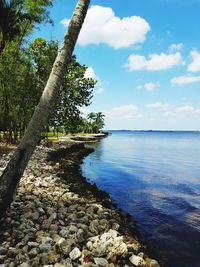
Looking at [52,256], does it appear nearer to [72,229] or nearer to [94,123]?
[72,229]

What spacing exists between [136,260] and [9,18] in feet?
76.4

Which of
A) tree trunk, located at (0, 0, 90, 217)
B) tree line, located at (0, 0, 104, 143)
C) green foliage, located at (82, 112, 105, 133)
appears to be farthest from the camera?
green foliage, located at (82, 112, 105, 133)

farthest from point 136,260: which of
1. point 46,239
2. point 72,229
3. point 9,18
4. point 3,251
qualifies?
point 9,18

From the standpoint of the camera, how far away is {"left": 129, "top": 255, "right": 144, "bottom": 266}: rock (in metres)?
8.24

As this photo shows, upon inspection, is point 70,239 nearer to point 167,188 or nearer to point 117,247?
point 117,247

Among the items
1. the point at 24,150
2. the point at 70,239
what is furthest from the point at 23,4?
the point at 70,239

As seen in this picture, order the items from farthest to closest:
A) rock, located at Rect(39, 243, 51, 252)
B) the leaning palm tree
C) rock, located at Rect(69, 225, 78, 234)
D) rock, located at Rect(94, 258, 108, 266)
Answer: the leaning palm tree → rock, located at Rect(69, 225, 78, 234) → rock, located at Rect(39, 243, 51, 252) → rock, located at Rect(94, 258, 108, 266)

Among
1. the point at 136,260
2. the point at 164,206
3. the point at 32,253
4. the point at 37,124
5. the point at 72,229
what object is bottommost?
the point at 164,206

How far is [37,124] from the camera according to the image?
29.9 feet

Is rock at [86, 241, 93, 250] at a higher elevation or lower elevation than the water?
higher

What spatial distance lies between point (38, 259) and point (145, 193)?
57.7 ft

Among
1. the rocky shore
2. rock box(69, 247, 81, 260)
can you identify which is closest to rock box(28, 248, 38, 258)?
the rocky shore

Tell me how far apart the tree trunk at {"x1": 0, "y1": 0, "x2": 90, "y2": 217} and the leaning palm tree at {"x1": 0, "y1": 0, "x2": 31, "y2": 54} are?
62.2ft

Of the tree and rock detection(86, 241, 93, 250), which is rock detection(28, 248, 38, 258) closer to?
rock detection(86, 241, 93, 250)
